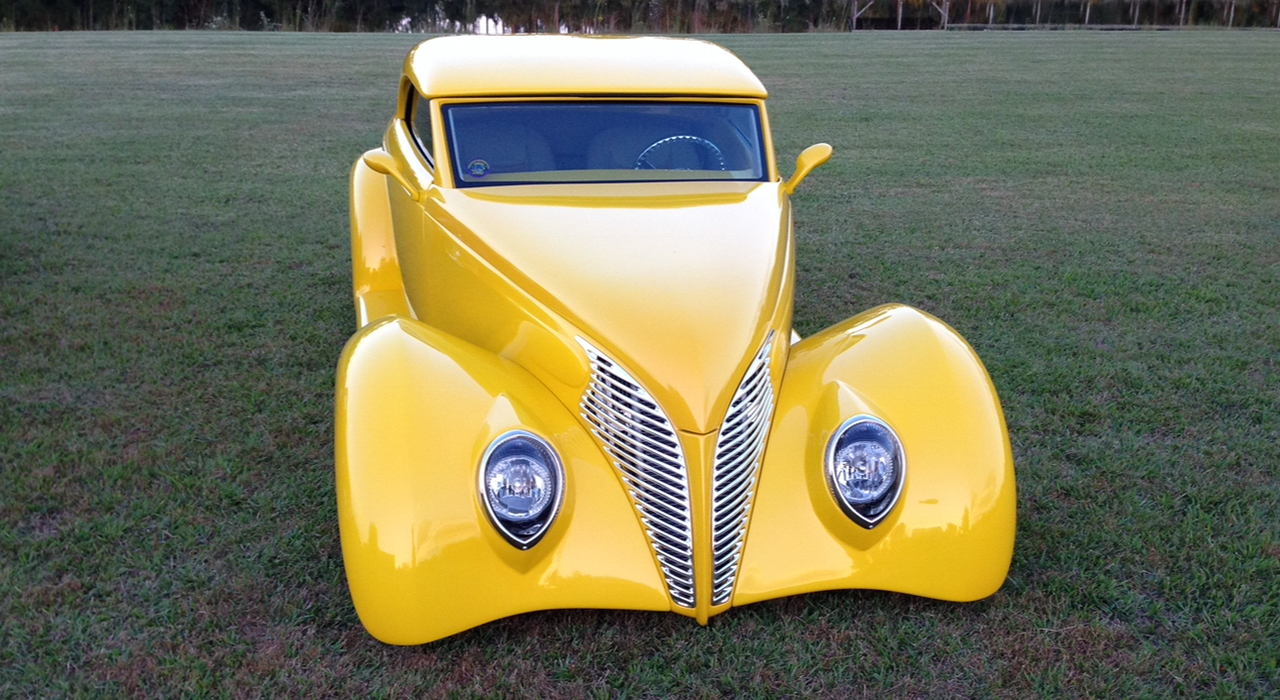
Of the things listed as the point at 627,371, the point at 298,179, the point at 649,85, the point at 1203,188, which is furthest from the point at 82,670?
the point at 1203,188

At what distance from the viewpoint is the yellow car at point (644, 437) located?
2.74m

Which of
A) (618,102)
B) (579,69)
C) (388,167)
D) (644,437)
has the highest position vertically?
(579,69)

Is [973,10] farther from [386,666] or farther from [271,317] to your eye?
[386,666]

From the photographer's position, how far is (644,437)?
2.90 metres

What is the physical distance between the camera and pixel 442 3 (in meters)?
30.3

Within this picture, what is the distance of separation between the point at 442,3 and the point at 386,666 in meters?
30.3

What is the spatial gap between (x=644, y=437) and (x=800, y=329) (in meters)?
2.81

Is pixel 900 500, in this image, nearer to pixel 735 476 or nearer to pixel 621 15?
pixel 735 476

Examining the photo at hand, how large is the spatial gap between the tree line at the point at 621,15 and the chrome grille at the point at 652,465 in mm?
24435

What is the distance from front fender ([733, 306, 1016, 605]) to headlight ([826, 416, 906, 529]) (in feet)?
0.10

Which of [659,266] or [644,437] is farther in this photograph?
[659,266]

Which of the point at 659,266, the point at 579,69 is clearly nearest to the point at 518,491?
the point at 659,266

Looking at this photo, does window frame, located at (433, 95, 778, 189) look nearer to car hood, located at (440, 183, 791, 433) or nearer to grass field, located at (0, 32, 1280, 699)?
car hood, located at (440, 183, 791, 433)

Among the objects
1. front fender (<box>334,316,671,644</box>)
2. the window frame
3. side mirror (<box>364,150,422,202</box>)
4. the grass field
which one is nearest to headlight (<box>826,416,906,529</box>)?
the grass field
